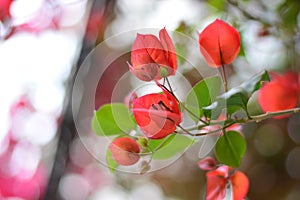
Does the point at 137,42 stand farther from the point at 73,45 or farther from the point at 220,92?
the point at 73,45

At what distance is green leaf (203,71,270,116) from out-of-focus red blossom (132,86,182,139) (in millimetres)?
31

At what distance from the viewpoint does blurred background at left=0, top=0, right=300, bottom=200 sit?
707mm

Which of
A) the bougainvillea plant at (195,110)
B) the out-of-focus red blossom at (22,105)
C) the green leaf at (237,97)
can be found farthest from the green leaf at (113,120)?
the out-of-focus red blossom at (22,105)

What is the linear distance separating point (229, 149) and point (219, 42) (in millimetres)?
95

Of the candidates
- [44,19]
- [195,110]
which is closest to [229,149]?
[195,110]

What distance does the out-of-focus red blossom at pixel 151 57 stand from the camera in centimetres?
33

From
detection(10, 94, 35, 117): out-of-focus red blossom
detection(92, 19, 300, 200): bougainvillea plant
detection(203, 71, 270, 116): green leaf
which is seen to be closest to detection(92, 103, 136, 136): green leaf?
detection(92, 19, 300, 200): bougainvillea plant

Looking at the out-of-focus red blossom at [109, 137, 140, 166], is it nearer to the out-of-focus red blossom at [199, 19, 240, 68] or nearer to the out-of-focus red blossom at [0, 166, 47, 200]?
the out-of-focus red blossom at [199, 19, 240, 68]

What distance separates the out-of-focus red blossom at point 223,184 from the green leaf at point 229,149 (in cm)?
5

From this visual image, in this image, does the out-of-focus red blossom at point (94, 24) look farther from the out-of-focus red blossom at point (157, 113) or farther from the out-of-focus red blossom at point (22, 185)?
the out-of-focus red blossom at point (157, 113)

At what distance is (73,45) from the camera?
1.06 m

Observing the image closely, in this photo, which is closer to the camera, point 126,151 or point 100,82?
point 126,151

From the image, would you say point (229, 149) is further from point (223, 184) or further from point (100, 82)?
point (100, 82)

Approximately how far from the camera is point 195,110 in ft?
1.21
